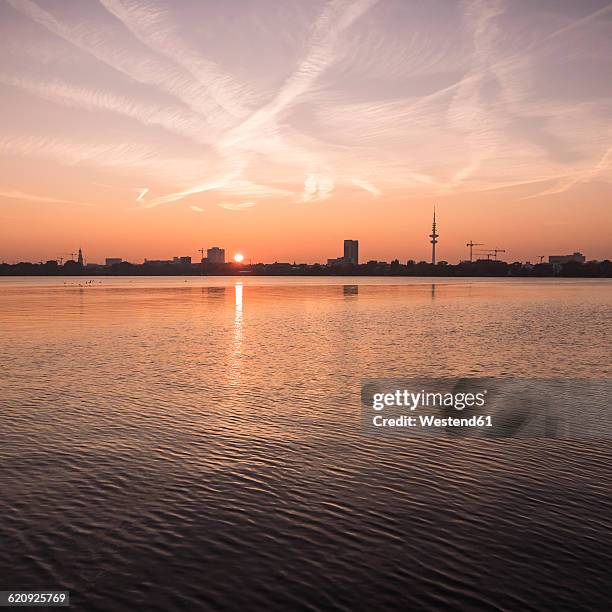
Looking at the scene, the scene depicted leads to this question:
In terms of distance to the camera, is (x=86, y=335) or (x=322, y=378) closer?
(x=322, y=378)

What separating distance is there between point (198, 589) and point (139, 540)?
127 inches

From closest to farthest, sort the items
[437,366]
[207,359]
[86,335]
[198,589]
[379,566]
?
[198,589] → [379,566] → [437,366] → [207,359] → [86,335]

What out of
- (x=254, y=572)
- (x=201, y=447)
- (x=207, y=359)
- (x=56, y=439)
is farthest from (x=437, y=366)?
(x=254, y=572)

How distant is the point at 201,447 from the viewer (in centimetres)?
2600

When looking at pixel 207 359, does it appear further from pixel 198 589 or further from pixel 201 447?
pixel 198 589

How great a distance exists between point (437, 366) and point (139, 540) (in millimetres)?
35365

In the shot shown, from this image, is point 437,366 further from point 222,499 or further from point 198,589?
point 198,589

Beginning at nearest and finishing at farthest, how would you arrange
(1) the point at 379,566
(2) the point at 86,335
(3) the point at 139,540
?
1. (1) the point at 379,566
2. (3) the point at 139,540
3. (2) the point at 86,335

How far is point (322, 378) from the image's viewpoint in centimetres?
4384

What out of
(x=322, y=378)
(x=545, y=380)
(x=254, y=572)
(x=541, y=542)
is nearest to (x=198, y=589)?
(x=254, y=572)

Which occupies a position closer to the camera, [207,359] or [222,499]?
[222,499]

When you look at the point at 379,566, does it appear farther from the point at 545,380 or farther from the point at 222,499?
the point at 545,380

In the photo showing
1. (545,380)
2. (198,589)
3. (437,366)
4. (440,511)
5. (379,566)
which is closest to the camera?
(198,589)

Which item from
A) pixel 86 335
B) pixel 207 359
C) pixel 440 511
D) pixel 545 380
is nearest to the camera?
pixel 440 511
